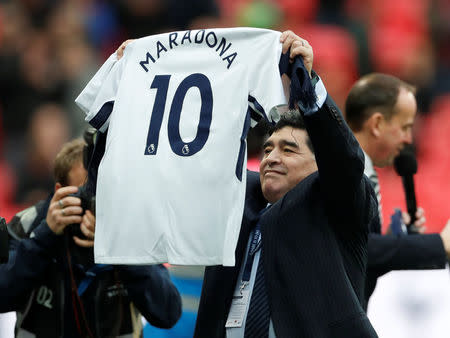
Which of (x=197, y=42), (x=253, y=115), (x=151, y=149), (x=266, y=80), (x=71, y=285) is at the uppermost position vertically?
(x=197, y=42)

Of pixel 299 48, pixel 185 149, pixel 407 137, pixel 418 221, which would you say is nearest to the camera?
pixel 299 48

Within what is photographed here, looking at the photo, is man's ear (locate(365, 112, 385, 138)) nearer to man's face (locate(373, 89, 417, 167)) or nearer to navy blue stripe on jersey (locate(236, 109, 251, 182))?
man's face (locate(373, 89, 417, 167))

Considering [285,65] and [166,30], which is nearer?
[285,65]

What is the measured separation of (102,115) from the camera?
2.95 m

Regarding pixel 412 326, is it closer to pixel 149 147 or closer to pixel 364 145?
pixel 364 145

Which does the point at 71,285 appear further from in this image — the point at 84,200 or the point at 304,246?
Result: the point at 304,246

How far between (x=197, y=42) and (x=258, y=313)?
0.87 meters

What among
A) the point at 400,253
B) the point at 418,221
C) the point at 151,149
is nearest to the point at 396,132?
the point at 418,221

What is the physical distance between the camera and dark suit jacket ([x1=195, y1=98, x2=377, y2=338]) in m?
2.66

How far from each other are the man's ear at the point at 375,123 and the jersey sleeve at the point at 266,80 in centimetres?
150

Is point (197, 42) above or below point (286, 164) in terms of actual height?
above

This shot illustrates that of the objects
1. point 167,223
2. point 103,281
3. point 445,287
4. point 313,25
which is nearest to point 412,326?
point 445,287

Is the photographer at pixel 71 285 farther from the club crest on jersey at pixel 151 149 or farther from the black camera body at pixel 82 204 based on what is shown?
the club crest on jersey at pixel 151 149

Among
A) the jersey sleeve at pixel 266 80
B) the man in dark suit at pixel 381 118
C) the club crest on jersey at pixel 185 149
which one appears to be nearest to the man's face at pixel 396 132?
the man in dark suit at pixel 381 118
